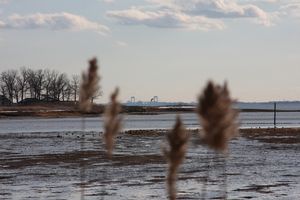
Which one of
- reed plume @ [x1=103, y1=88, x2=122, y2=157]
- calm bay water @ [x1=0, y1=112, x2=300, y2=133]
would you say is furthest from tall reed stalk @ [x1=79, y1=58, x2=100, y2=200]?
calm bay water @ [x1=0, y1=112, x2=300, y2=133]

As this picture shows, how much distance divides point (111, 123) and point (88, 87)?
1.17 ft

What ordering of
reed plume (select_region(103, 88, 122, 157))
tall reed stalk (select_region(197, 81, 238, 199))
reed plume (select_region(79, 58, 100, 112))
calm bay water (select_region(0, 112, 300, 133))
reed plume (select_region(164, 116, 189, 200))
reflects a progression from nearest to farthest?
tall reed stalk (select_region(197, 81, 238, 199)) → reed plume (select_region(164, 116, 189, 200)) → reed plume (select_region(103, 88, 122, 157)) → reed plume (select_region(79, 58, 100, 112)) → calm bay water (select_region(0, 112, 300, 133))

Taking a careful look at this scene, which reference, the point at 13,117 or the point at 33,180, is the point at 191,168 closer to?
the point at 33,180

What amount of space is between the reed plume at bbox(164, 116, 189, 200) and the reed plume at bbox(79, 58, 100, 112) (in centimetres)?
83

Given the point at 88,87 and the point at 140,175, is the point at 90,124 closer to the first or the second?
the point at 140,175

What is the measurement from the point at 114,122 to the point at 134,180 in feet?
59.0

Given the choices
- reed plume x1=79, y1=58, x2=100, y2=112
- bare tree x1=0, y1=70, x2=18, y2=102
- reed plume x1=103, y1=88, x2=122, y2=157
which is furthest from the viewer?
bare tree x1=0, y1=70, x2=18, y2=102

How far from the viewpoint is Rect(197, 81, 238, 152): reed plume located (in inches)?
150

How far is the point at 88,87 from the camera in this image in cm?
476

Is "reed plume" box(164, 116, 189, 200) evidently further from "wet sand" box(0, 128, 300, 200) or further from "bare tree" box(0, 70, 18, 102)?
"bare tree" box(0, 70, 18, 102)

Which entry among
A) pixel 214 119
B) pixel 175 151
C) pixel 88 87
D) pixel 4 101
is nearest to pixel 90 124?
pixel 4 101

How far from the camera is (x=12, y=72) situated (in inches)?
6467

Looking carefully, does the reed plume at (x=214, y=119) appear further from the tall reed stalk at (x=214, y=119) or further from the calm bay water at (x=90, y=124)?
the calm bay water at (x=90, y=124)

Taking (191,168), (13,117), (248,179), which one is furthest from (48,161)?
(13,117)
